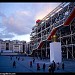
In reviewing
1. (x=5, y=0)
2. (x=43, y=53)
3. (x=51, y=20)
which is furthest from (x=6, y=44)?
(x=5, y=0)

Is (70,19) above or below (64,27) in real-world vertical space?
above

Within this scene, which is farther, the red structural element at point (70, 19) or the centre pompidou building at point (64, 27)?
the centre pompidou building at point (64, 27)

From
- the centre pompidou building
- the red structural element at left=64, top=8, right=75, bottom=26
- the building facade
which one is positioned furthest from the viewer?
the building facade

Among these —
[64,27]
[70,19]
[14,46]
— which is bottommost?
[14,46]

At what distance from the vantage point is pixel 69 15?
87.0 ft

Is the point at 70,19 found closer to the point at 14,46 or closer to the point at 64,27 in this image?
the point at 64,27

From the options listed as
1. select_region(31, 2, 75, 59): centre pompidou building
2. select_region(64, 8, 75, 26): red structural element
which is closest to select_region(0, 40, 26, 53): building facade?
select_region(31, 2, 75, 59): centre pompidou building

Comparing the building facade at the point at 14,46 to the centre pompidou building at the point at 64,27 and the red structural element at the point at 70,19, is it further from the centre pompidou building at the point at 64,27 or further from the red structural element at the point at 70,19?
the red structural element at the point at 70,19

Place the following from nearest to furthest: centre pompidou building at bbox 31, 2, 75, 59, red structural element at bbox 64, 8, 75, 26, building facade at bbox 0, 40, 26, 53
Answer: red structural element at bbox 64, 8, 75, 26 < centre pompidou building at bbox 31, 2, 75, 59 < building facade at bbox 0, 40, 26, 53

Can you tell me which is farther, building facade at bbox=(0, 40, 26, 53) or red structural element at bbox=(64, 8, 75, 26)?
building facade at bbox=(0, 40, 26, 53)

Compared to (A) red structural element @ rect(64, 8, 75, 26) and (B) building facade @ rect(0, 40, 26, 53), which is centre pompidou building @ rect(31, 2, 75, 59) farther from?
(B) building facade @ rect(0, 40, 26, 53)

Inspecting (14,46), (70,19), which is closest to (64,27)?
(70,19)

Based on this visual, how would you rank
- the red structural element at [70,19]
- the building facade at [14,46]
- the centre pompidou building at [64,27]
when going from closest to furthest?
the red structural element at [70,19] → the centre pompidou building at [64,27] → the building facade at [14,46]

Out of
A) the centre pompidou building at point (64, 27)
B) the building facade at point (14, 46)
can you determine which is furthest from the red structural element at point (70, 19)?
the building facade at point (14, 46)
